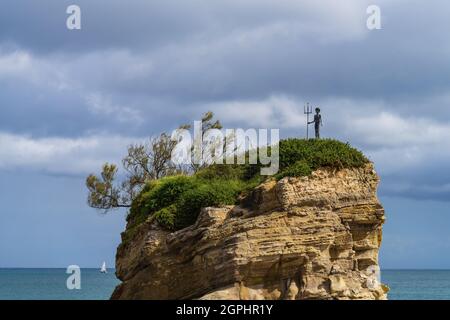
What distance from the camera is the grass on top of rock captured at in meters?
26.0

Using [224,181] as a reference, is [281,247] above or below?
below

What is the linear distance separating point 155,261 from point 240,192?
3413mm

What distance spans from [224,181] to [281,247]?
4256mm

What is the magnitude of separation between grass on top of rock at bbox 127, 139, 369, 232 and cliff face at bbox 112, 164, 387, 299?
0.40 metres

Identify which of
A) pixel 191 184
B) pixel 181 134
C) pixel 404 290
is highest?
pixel 181 134

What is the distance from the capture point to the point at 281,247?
24.1 metres

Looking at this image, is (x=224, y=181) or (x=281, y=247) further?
(x=224, y=181)

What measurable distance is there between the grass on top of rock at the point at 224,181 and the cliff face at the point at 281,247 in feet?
1.32

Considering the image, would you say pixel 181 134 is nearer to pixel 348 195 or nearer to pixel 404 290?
pixel 348 195

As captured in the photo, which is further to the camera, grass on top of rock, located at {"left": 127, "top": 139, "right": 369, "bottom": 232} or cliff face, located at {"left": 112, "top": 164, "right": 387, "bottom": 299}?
grass on top of rock, located at {"left": 127, "top": 139, "right": 369, "bottom": 232}

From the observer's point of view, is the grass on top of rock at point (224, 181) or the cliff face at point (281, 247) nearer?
the cliff face at point (281, 247)

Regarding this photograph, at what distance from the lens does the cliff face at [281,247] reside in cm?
2416
